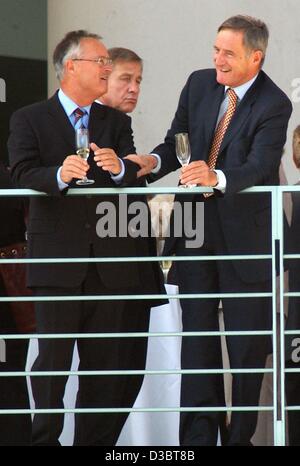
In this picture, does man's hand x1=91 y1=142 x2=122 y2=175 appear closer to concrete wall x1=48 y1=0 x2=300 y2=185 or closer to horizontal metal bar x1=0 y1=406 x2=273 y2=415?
horizontal metal bar x1=0 y1=406 x2=273 y2=415

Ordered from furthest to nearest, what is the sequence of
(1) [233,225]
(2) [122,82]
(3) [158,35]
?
(3) [158,35]
(2) [122,82]
(1) [233,225]

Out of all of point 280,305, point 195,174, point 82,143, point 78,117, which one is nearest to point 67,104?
point 78,117

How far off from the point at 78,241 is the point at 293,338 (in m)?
1.12

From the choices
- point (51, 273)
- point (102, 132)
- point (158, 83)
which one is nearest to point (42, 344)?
point (51, 273)

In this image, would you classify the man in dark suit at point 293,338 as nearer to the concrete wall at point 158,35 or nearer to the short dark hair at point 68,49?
the short dark hair at point 68,49

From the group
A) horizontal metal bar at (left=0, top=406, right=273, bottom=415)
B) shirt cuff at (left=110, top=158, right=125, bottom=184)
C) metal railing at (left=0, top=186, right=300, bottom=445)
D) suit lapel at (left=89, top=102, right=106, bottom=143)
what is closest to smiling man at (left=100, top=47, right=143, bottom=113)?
suit lapel at (left=89, top=102, right=106, bottom=143)

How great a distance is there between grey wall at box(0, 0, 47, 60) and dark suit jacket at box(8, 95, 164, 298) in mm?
3299

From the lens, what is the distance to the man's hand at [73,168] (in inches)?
183

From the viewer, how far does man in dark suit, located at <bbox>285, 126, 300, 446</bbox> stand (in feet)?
17.5

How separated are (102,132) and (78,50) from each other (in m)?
0.36

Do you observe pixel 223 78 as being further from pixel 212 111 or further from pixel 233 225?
pixel 233 225

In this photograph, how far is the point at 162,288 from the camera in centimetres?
522

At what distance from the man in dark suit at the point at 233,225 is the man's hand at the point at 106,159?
0.25 meters

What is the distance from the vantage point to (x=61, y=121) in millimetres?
5078
